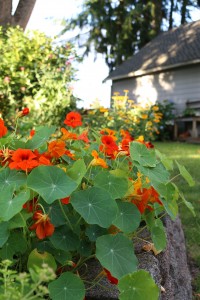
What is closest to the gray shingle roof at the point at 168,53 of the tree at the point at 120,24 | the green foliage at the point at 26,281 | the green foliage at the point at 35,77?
the tree at the point at 120,24

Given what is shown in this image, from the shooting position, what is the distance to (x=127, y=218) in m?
1.51

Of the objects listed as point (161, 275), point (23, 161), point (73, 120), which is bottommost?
point (161, 275)

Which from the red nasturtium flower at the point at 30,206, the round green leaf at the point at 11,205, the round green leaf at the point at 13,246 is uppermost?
the round green leaf at the point at 11,205

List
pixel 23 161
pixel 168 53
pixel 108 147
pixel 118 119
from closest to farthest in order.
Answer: pixel 23 161 < pixel 108 147 < pixel 118 119 < pixel 168 53

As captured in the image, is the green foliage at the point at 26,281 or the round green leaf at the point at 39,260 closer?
the green foliage at the point at 26,281

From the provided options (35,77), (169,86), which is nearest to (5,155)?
(35,77)

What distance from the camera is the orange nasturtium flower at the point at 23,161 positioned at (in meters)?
1.46

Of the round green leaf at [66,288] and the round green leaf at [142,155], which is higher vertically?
the round green leaf at [142,155]

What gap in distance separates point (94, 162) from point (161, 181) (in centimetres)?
27

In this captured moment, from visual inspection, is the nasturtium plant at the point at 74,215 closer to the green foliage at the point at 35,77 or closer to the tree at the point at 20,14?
the green foliage at the point at 35,77

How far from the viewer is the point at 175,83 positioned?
18.3m

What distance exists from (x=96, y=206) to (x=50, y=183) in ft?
0.56

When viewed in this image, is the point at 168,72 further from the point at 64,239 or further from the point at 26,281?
the point at 26,281

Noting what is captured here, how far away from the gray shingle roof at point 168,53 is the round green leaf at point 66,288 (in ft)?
53.1
